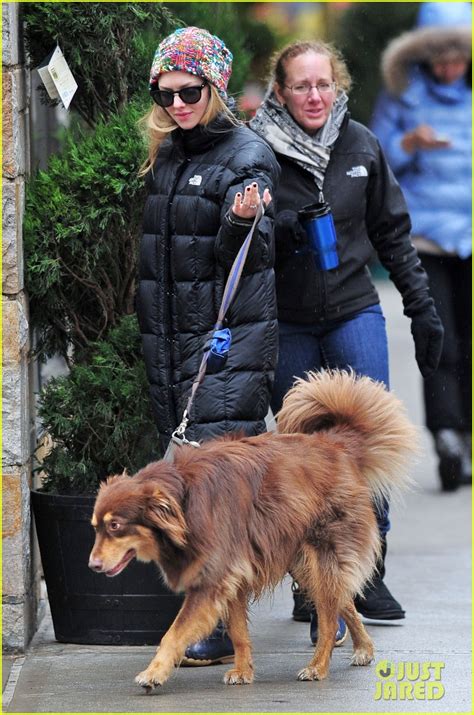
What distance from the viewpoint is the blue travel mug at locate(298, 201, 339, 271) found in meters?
5.45

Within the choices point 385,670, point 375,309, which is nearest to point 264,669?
point 385,670

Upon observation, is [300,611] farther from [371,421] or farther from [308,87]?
[308,87]

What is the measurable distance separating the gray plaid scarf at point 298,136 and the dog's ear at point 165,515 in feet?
5.86

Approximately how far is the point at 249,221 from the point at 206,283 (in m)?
0.35

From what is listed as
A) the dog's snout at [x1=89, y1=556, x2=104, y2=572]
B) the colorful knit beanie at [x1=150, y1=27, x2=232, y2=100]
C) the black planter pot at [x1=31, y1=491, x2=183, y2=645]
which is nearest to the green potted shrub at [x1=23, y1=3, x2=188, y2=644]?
the black planter pot at [x1=31, y1=491, x2=183, y2=645]

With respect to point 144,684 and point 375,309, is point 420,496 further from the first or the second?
point 144,684

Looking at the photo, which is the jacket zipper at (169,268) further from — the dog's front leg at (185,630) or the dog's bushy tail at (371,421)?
the dog's front leg at (185,630)

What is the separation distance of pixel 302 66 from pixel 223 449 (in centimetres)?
180

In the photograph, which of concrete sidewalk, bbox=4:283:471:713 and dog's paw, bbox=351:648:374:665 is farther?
dog's paw, bbox=351:648:374:665

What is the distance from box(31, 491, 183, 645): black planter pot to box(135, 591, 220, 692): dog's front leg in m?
0.88

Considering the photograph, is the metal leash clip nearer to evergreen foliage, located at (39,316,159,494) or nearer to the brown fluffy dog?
the brown fluffy dog

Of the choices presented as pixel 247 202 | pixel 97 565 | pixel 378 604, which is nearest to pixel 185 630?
pixel 97 565

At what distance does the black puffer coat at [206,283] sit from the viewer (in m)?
4.95

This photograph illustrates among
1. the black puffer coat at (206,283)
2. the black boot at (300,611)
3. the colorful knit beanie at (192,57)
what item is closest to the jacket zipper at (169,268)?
the black puffer coat at (206,283)
